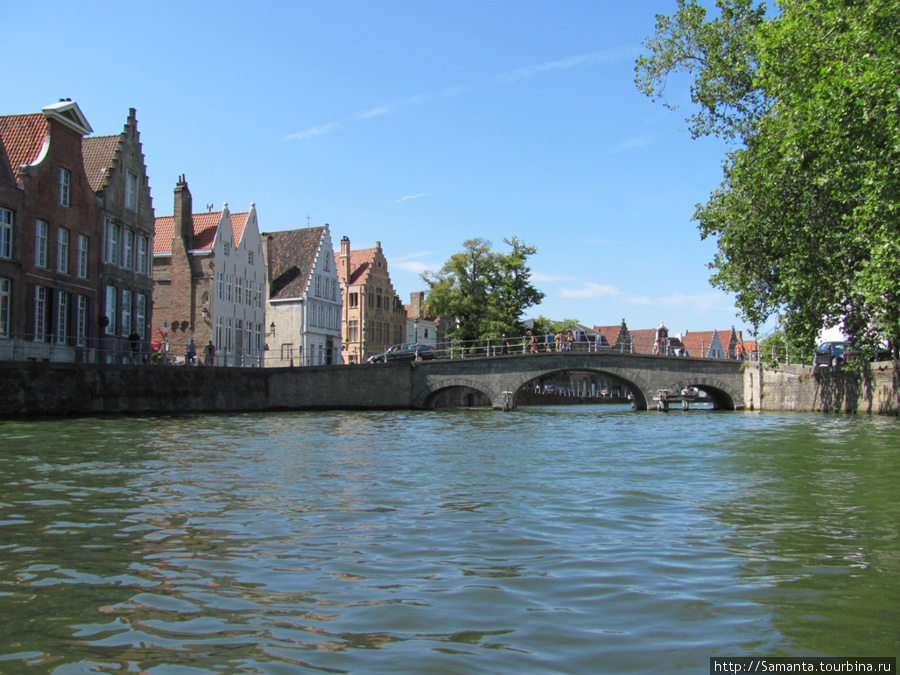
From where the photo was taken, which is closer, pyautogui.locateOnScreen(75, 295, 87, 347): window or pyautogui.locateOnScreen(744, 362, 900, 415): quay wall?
pyautogui.locateOnScreen(75, 295, 87, 347): window

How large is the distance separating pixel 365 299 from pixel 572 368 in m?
29.4

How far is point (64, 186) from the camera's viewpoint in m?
30.5

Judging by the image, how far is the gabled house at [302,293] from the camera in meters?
56.0

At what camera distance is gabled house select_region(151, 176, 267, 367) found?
4631 cm

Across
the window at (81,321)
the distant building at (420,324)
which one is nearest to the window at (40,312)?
the window at (81,321)

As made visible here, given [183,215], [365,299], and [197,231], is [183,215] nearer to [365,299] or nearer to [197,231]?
[197,231]

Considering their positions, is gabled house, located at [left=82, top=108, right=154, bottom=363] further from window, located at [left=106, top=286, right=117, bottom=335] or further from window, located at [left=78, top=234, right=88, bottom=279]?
window, located at [left=78, top=234, right=88, bottom=279]

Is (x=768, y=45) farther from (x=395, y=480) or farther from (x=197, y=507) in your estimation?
(x=197, y=507)

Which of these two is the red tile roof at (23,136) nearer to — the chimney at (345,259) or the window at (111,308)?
the window at (111,308)

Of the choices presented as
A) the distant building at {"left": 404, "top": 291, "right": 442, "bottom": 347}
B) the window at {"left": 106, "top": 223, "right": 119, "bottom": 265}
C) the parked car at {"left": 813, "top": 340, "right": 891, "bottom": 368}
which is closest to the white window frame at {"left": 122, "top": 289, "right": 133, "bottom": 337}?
the window at {"left": 106, "top": 223, "right": 119, "bottom": 265}

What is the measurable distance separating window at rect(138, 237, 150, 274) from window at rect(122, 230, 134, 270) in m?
0.63

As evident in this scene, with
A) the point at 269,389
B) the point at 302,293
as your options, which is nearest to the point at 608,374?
the point at 269,389

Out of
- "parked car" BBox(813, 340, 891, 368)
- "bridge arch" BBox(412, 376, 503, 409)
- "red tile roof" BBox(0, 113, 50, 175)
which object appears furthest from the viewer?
"bridge arch" BBox(412, 376, 503, 409)

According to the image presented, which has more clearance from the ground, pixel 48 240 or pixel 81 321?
pixel 48 240
